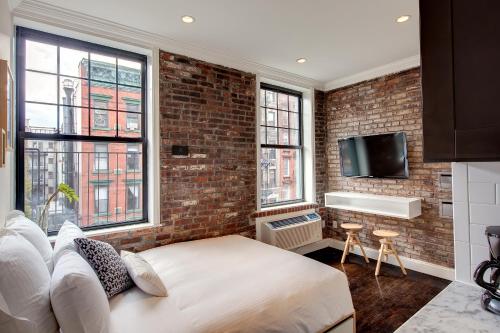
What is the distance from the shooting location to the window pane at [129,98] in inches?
113

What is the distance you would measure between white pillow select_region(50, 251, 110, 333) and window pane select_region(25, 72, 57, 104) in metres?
1.86

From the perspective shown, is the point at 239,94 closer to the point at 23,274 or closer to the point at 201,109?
the point at 201,109

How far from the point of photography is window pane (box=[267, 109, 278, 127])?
414cm

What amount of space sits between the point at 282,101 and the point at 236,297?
127 inches

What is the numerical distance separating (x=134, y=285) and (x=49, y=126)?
168 centimetres

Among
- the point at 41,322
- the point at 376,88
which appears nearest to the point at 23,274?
the point at 41,322

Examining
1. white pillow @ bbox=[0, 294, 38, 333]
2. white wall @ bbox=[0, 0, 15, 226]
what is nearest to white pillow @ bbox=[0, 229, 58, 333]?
white pillow @ bbox=[0, 294, 38, 333]

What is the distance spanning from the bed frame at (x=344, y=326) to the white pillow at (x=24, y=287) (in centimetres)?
168

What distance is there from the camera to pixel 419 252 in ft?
11.6

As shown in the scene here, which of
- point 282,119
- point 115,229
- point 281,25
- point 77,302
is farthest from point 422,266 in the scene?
point 77,302

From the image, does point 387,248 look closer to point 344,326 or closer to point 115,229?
point 344,326

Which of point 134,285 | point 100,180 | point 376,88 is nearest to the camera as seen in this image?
point 134,285

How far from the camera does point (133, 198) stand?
9.73 ft

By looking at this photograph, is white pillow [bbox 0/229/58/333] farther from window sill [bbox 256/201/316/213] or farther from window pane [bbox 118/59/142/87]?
window sill [bbox 256/201/316/213]
